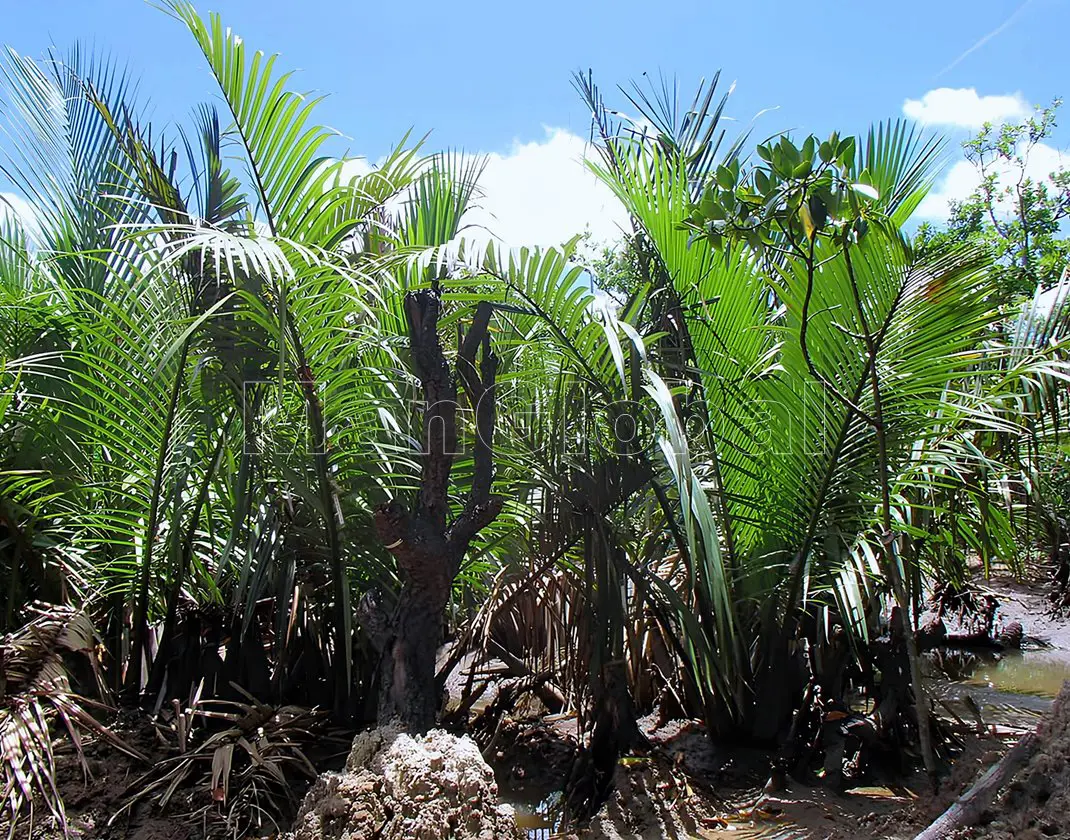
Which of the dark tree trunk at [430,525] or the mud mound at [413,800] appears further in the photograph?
the dark tree trunk at [430,525]

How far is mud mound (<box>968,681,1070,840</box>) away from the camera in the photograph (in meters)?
2.00

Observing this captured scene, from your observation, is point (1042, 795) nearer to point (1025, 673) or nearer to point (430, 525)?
point (430, 525)

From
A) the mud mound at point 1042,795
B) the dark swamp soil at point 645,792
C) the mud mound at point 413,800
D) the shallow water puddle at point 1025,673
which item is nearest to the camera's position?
the mud mound at point 1042,795

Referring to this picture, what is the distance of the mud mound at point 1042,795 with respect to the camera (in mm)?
2000

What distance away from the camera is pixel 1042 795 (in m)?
2.06

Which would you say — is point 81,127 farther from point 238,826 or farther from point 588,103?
point 238,826

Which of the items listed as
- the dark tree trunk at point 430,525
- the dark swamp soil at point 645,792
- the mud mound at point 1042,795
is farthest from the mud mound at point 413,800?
the mud mound at point 1042,795

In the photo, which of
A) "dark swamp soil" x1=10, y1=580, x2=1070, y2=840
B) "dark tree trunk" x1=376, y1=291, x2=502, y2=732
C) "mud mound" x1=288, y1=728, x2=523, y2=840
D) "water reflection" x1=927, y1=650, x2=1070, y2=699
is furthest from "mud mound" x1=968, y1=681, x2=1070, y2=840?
"water reflection" x1=927, y1=650, x2=1070, y2=699

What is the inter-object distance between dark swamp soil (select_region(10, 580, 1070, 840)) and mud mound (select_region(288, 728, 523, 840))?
0.03 m

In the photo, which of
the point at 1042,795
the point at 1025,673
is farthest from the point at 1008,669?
the point at 1042,795

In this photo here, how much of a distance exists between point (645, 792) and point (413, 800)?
0.95m

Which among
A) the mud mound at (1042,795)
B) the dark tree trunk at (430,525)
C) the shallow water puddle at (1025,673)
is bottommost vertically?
the mud mound at (1042,795)

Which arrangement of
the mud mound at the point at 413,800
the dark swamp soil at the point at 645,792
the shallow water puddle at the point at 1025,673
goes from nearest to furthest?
the mud mound at the point at 413,800 → the dark swamp soil at the point at 645,792 → the shallow water puddle at the point at 1025,673

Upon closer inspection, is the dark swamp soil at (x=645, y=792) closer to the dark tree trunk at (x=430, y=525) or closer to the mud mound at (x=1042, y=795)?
the mud mound at (x=1042, y=795)
